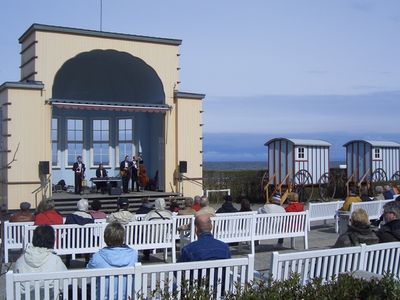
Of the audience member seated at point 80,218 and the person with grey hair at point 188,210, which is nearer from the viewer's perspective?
the audience member seated at point 80,218

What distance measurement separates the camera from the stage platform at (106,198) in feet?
57.3

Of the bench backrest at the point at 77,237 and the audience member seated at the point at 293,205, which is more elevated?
the audience member seated at the point at 293,205

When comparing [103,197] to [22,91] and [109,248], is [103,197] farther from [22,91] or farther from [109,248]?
[109,248]

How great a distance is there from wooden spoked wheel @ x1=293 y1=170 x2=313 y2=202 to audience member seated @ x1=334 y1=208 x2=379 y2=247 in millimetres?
15906

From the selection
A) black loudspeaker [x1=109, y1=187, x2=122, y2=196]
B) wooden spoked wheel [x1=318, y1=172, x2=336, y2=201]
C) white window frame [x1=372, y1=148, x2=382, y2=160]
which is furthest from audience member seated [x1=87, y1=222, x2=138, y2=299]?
white window frame [x1=372, y1=148, x2=382, y2=160]

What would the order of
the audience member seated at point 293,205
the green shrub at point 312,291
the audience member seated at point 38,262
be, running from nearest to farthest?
the green shrub at point 312,291 < the audience member seated at point 38,262 < the audience member seated at point 293,205

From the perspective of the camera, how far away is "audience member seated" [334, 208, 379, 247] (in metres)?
6.98

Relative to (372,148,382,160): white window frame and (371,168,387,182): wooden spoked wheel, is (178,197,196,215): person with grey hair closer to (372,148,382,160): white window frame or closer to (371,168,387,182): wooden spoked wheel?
(371,168,387,182): wooden spoked wheel

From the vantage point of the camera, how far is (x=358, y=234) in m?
7.05

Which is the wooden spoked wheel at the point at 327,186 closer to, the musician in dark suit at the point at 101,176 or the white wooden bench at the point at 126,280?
the musician in dark suit at the point at 101,176

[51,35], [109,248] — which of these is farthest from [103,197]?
[109,248]

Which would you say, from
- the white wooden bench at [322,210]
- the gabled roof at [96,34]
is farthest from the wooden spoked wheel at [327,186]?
the white wooden bench at [322,210]

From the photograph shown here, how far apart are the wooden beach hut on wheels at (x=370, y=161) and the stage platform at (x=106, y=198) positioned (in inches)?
366

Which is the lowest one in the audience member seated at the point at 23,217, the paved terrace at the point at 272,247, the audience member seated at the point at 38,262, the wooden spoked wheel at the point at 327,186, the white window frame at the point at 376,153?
the paved terrace at the point at 272,247
